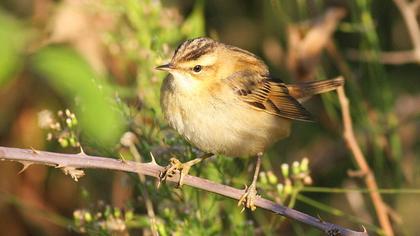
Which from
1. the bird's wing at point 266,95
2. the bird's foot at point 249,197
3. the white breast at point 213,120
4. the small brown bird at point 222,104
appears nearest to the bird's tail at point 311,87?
the bird's wing at point 266,95

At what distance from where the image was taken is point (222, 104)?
3.84 meters

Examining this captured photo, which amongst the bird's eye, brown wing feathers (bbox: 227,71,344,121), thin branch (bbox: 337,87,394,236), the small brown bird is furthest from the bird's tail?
the bird's eye

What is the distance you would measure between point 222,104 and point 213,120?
136 mm

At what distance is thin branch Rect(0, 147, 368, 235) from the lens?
2.46 m

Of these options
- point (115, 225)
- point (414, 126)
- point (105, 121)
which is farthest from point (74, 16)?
point (414, 126)

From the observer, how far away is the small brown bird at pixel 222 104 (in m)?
3.71

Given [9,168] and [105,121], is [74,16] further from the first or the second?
[105,121]

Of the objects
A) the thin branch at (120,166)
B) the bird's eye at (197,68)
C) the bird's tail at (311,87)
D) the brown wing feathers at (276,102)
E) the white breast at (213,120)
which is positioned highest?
the bird's tail at (311,87)

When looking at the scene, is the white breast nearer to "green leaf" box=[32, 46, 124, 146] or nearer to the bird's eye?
the bird's eye

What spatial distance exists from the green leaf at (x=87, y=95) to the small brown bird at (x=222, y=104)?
0.32m

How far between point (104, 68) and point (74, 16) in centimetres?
43

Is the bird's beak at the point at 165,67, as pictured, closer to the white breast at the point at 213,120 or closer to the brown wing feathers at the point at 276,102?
the white breast at the point at 213,120

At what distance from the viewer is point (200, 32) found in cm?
461

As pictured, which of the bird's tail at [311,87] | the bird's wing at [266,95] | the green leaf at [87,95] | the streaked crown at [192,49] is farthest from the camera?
the bird's tail at [311,87]
